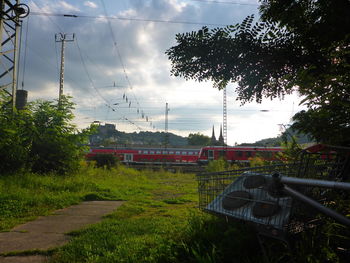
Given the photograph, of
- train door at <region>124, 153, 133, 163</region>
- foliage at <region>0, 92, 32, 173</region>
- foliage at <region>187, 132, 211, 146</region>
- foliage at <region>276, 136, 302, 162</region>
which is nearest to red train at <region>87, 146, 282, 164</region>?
train door at <region>124, 153, 133, 163</region>

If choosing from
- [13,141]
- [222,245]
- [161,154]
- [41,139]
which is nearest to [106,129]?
[161,154]

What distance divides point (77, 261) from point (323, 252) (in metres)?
2.28

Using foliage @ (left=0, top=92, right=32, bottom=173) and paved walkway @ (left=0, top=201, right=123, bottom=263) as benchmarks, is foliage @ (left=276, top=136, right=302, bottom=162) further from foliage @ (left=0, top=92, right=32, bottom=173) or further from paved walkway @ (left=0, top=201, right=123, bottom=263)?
foliage @ (left=0, top=92, right=32, bottom=173)

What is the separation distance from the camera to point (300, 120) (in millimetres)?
2396

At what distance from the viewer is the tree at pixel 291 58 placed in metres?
2.08

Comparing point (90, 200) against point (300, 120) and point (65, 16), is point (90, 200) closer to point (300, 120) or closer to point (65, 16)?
point (300, 120)

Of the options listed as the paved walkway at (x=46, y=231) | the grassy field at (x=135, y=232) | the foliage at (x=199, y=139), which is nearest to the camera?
the grassy field at (x=135, y=232)

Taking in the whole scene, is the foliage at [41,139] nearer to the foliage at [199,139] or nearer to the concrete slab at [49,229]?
the concrete slab at [49,229]

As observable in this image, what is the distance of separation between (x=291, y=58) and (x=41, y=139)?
858 centimetres

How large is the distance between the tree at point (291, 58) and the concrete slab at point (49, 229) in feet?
8.97

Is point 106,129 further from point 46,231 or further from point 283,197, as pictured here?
point 283,197

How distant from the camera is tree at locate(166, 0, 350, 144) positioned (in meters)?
2.08

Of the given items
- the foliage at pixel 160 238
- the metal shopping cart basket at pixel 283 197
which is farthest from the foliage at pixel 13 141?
the metal shopping cart basket at pixel 283 197

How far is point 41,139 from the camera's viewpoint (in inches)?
347
